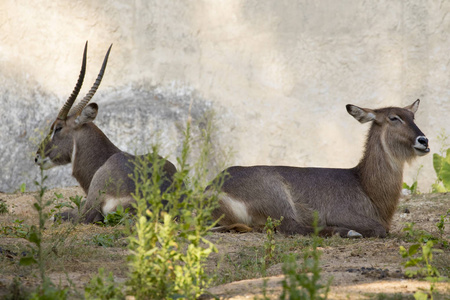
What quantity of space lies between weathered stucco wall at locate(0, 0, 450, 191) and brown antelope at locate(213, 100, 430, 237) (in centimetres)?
372

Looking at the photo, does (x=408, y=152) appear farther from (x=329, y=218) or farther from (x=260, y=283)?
(x=260, y=283)

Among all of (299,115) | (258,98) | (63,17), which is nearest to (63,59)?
(63,17)

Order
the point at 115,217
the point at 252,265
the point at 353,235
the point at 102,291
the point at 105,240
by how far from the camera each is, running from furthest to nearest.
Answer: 1. the point at 115,217
2. the point at 353,235
3. the point at 105,240
4. the point at 252,265
5. the point at 102,291

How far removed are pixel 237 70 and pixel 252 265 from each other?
6258mm

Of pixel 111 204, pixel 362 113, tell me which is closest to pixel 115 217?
pixel 111 204

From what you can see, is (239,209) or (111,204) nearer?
(239,209)

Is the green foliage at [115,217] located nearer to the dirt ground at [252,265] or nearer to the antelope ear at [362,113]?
the dirt ground at [252,265]

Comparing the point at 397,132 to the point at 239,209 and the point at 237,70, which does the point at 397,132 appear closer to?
the point at 239,209

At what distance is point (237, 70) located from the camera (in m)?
9.63

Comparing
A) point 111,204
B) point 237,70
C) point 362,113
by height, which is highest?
point 237,70

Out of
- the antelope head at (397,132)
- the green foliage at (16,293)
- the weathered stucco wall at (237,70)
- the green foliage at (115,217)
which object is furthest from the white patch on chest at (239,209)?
the weathered stucco wall at (237,70)

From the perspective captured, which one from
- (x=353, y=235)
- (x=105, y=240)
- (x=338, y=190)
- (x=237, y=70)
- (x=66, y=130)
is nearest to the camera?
(x=105, y=240)

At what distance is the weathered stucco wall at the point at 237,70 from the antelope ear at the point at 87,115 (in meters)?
2.73

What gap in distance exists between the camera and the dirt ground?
2.71 m
